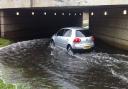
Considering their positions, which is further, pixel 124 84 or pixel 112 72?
pixel 112 72

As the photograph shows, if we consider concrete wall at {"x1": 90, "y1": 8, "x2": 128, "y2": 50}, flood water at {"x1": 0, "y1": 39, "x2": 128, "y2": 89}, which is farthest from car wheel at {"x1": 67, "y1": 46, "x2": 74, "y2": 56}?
concrete wall at {"x1": 90, "y1": 8, "x2": 128, "y2": 50}

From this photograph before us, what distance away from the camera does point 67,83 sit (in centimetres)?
1292

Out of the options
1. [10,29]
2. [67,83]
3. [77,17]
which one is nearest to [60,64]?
[67,83]

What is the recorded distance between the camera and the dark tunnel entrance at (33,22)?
108 feet

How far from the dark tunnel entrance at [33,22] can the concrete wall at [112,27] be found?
13.2 feet

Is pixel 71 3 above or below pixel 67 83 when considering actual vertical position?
above

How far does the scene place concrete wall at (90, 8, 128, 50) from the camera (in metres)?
23.9

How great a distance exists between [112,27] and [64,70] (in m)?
12.0

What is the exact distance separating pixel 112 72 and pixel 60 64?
343cm

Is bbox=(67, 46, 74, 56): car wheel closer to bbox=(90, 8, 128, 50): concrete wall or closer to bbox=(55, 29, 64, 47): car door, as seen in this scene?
bbox=(55, 29, 64, 47): car door

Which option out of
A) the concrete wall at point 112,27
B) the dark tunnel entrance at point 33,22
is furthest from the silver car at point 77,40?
the dark tunnel entrance at point 33,22

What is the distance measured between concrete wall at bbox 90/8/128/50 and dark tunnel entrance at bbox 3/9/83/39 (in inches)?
159

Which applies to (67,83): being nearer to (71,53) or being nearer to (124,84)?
(124,84)

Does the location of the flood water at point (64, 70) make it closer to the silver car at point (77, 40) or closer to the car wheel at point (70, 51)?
the car wheel at point (70, 51)
